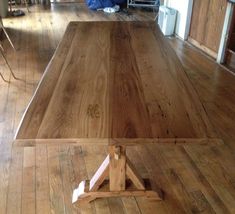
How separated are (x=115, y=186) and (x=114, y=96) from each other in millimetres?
609

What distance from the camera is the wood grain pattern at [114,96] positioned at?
106 cm

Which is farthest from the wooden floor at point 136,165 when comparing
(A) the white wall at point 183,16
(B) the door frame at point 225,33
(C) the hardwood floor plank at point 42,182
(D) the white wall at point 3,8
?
(D) the white wall at point 3,8

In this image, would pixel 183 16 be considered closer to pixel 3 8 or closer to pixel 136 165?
pixel 136 165

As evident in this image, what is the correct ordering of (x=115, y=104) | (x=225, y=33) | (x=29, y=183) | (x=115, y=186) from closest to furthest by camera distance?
(x=115, y=104) < (x=115, y=186) < (x=29, y=183) < (x=225, y=33)

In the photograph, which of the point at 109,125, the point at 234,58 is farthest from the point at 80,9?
the point at 109,125

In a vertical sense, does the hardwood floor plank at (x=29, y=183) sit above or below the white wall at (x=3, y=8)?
below

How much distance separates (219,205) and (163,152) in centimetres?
55

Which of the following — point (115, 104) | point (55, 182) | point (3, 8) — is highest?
point (115, 104)

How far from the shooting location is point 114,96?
1.29m

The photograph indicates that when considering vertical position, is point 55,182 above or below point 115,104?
below

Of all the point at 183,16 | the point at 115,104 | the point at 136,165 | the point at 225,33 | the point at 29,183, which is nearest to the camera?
the point at 115,104

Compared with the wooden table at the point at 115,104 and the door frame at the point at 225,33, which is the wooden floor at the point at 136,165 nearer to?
the wooden table at the point at 115,104

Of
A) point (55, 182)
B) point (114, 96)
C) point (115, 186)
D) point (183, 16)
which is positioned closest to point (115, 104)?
point (114, 96)

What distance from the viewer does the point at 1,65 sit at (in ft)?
11.2
